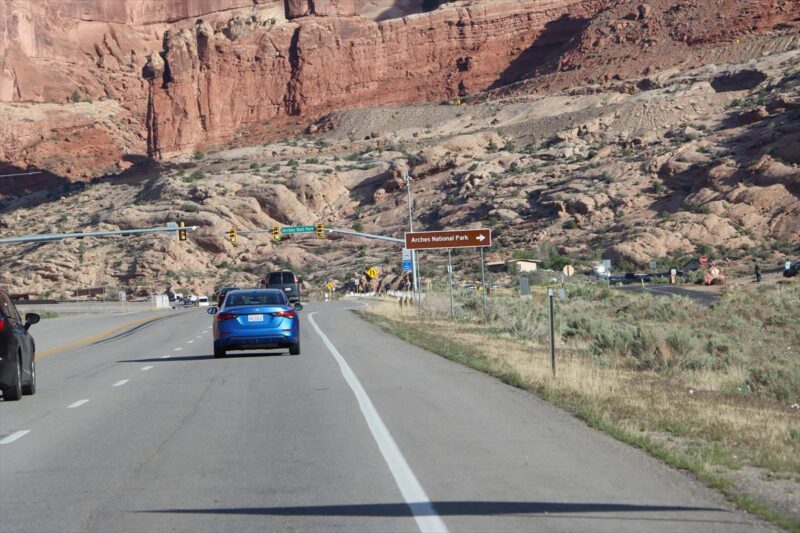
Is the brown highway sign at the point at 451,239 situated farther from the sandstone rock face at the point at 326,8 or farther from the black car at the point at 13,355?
the sandstone rock face at the point at 326,8

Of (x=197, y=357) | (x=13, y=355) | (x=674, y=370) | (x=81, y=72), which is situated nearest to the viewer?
(x=13, y=355)

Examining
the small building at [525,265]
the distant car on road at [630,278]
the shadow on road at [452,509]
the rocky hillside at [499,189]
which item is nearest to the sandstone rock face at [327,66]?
the rocky hillside at [499,189]

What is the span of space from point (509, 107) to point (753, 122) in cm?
3906

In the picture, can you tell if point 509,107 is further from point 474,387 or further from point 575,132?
point 474,387

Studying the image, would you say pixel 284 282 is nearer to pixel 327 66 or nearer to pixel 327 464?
pixel 327 464

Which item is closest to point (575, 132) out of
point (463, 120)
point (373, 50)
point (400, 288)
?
point (463, 120)

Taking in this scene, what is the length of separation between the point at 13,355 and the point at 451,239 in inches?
1012

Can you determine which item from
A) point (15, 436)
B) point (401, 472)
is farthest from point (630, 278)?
point (401, 472)

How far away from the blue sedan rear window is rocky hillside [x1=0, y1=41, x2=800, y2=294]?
153 ft

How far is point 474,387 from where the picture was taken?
57.0ft

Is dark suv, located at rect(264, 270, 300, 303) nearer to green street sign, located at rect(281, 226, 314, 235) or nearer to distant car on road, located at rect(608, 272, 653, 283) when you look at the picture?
green street sign, located at rect(281, 226, 314, 235)

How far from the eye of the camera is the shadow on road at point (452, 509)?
8281 mm

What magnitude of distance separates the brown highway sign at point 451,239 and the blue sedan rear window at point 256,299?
13.1 metres

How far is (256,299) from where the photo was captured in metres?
25.7
